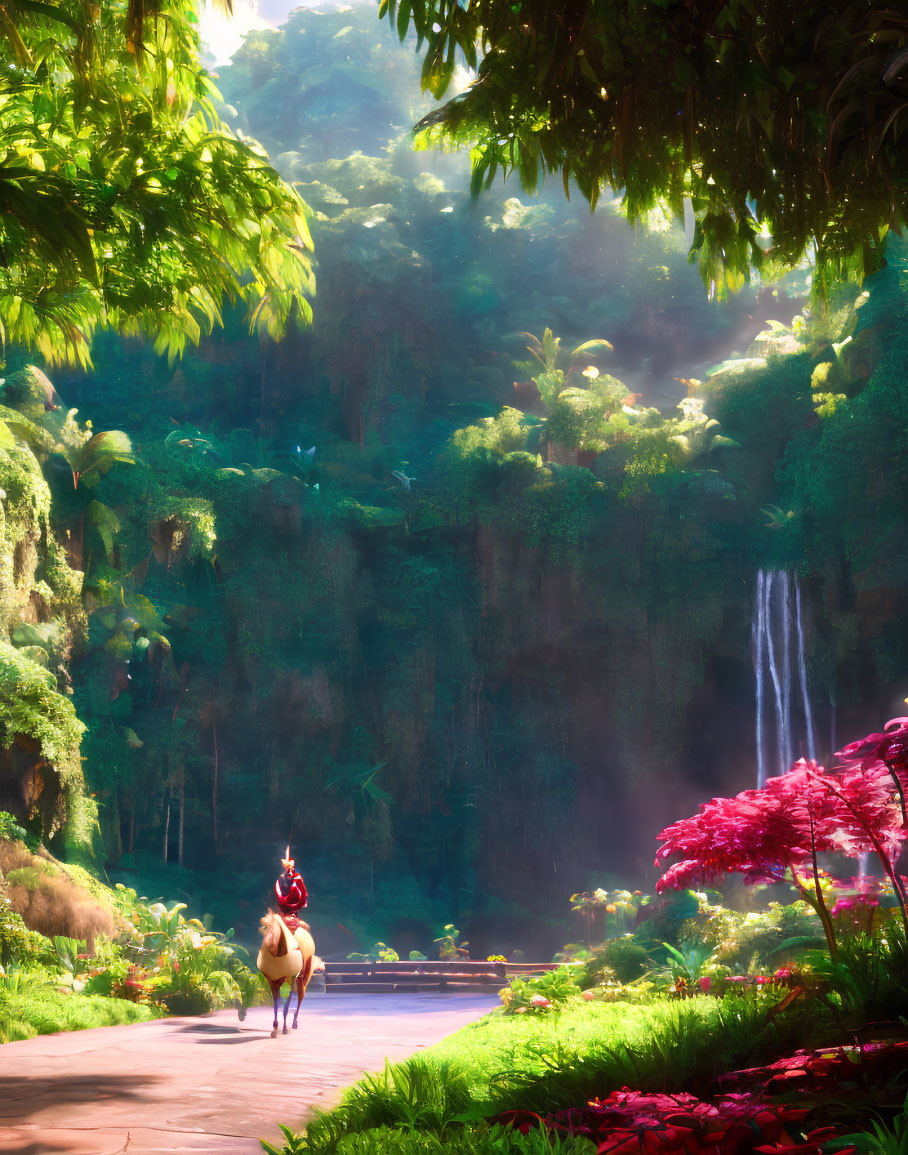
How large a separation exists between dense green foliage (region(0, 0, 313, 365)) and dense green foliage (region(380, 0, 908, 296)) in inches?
58.0

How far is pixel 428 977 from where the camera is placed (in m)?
16.2

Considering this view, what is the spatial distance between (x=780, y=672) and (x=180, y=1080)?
18.8 metres

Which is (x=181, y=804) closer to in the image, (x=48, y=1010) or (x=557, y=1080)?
(x=48, y=1010)

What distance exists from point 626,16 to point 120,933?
12.3 m

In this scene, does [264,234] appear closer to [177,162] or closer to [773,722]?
[177,162]

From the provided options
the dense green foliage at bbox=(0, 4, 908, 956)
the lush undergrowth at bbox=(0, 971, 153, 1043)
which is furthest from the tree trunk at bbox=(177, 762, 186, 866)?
the lush undergrowth at bbox=(0, 971, 153, 1043)

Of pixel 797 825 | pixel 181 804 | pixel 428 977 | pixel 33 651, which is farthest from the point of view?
pixel 181 804

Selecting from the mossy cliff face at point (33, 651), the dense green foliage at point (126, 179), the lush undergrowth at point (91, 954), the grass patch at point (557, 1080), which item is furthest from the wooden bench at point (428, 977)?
the dense green foliage at point (126, 179)

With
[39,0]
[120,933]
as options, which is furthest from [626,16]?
[120,933]

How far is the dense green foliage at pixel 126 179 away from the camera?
4531mm

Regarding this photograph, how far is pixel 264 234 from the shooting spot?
563cm

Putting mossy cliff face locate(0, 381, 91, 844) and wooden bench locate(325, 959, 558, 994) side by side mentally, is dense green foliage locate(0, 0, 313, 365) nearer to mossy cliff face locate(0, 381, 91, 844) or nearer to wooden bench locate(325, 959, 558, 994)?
mossy cliff face locate(0, 381, 91, 844)

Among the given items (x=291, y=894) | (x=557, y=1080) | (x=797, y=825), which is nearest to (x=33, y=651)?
(x=291, y=894)

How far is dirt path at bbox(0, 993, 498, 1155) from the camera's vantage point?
4.16 metres
